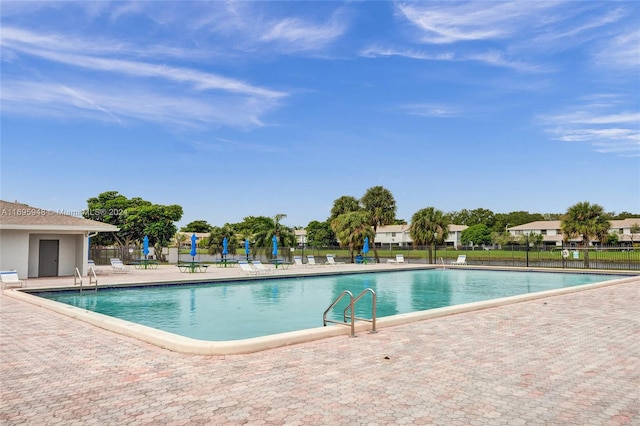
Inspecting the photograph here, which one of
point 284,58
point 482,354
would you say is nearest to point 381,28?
point 284,58

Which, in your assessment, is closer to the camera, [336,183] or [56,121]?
[56,121]

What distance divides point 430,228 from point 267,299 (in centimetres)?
2529

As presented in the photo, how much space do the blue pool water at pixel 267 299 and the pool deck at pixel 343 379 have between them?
3.64 meters

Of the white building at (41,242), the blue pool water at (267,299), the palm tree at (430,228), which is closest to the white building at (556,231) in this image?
the palm tree at (430,228)

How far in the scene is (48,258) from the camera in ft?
67.8

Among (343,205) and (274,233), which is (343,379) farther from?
(343,205)

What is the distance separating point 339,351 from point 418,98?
2796cm

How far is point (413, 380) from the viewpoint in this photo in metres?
5.10

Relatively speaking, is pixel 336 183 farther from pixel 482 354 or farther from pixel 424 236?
pixel 482 354

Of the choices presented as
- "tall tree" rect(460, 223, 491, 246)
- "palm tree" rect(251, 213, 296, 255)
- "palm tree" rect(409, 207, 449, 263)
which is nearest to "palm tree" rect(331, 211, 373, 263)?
"palm tree" rect(409, 207, 449, 263)

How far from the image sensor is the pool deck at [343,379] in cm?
408

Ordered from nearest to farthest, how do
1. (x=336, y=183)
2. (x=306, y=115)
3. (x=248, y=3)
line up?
(x=248, y=3) < (x=306, y=115) < (x=336, y=183)

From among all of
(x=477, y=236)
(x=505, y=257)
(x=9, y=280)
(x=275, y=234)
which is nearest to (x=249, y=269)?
(x=9, y=280)

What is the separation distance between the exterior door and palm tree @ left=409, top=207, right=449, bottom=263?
88.8ft
